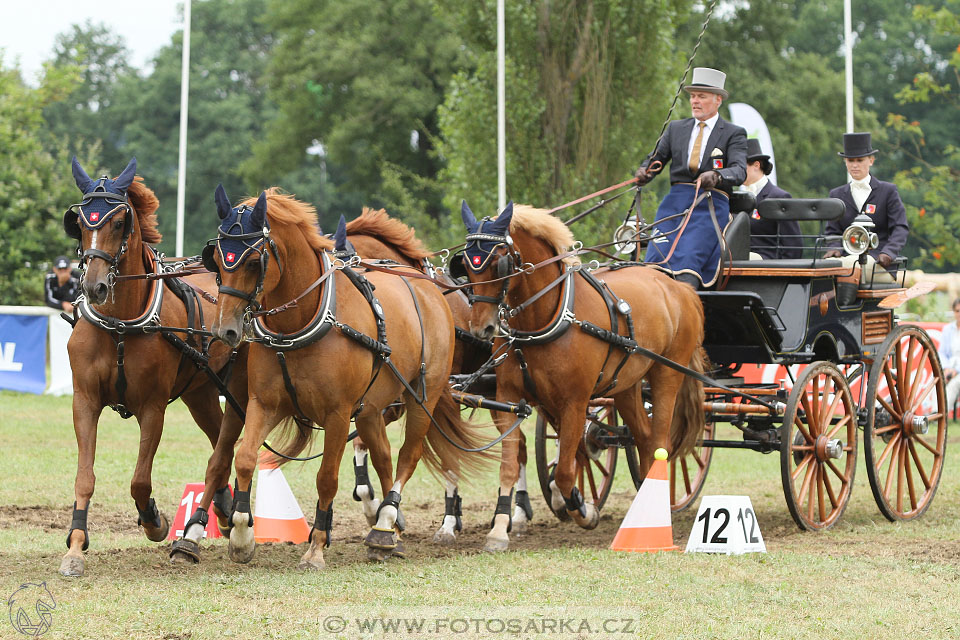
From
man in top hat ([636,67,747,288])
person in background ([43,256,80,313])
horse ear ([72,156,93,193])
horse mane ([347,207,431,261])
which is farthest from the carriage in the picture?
person in background ([43,256,80,313])

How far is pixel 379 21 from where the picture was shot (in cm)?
3469

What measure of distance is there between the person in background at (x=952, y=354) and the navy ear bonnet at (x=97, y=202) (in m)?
11.0

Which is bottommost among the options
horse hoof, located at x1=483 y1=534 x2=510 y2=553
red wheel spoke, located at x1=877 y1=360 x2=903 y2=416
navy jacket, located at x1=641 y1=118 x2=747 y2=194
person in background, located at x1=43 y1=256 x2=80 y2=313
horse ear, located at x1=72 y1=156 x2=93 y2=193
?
horse hoof, located at x1=483 y1=534 x2=510 y2=553

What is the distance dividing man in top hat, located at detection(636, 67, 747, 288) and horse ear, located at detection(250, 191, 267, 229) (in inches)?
123

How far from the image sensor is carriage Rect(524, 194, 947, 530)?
7.86m

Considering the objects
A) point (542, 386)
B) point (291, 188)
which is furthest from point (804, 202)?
point (291, 188)

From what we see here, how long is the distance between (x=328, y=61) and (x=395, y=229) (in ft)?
91.4

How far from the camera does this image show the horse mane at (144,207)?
6203 millimetres

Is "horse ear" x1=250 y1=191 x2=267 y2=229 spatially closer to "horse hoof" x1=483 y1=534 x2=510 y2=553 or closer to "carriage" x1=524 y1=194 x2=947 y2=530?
A: "horse hoof" x1=483 y1=534 x2=510 y2=553

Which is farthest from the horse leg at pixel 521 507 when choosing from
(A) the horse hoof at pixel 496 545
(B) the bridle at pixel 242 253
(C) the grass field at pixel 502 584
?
(B) the bridle at pixel 242 253

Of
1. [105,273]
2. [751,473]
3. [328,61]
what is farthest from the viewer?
[328,61]

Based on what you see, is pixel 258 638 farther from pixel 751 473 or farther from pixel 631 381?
pixel 751 473

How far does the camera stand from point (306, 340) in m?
5.93

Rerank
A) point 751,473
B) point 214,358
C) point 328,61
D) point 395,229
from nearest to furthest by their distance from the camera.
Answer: point 214,358 < point 395,229 < point 751,473 < point 328,61
